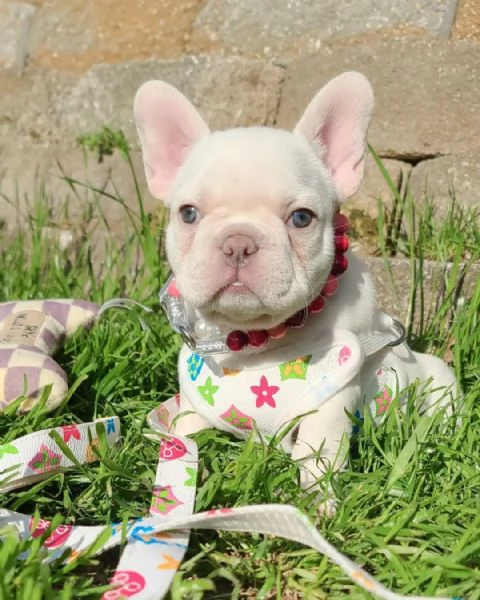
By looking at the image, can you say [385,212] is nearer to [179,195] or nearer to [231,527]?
[179,195]

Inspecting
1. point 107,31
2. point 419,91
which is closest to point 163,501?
point 419,91

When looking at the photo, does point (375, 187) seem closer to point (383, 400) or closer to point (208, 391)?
point (383, 400)

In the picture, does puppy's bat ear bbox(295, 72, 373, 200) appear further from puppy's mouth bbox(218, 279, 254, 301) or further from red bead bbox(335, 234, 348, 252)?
puppy's mouth bbox(218, 279, 254, 301)

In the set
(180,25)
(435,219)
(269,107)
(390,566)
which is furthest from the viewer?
(180,25)

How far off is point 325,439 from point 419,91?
1.52 m

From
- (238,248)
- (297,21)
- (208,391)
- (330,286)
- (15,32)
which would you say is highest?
(297,21)

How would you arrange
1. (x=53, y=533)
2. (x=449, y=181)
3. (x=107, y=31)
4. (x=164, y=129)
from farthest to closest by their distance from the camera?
1. (x=107, y=31)
2. (x=449, y=181)
3. (x=164, y=129)
4. (x=53, y=533)

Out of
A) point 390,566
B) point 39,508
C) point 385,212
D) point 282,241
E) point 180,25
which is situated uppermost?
point 180,25

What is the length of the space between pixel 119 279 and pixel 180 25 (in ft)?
3.87

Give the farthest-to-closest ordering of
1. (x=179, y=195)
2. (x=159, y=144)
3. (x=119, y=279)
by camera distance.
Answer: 1. (x=119, y=279)
2. (x=159, y=144)
3. (x=179, y=195)

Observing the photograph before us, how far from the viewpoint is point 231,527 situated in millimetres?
1264

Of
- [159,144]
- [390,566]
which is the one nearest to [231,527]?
[390,566]

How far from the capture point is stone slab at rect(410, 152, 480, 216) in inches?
94.3

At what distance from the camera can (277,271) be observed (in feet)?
4.49
